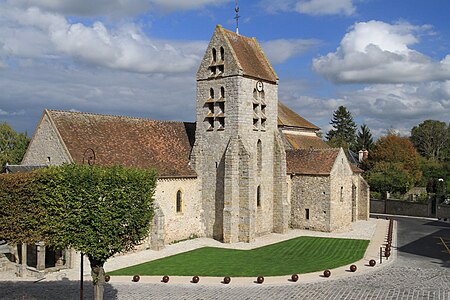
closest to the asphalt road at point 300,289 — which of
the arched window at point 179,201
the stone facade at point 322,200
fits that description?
the arched window at point 179,201

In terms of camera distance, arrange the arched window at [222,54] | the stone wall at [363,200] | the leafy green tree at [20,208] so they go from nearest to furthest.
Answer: the leafy green tree at [20,208] → the arched window at [222,54] → the stone wall at [363,200]

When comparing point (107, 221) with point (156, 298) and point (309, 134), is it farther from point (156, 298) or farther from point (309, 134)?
point (309, 134)

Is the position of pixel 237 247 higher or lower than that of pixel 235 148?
lower

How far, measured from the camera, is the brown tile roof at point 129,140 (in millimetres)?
30703

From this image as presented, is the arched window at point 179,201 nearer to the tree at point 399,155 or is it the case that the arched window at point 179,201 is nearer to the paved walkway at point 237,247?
the paved walkway at point 237,247

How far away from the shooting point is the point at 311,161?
1623 inches

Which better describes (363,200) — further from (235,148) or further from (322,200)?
(235,148)

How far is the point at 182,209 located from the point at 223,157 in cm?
525

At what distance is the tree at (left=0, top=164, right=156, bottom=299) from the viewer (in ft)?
56.2

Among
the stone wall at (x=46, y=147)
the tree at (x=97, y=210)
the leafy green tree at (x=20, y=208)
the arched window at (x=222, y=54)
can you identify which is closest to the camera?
the tree at (x=97, y=210)

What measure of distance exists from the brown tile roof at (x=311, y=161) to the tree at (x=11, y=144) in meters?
35.6

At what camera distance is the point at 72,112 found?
106 ft

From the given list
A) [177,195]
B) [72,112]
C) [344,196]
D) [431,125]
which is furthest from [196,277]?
[431,125]

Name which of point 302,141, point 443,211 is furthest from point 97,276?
point 443,211
